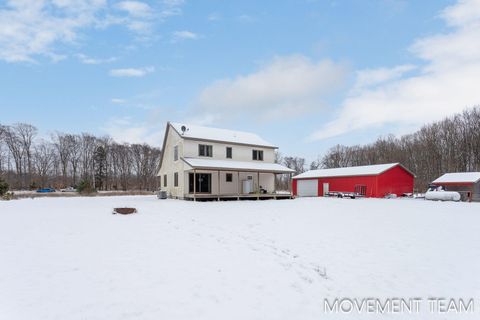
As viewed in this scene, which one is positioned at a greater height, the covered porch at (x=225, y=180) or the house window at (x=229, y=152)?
the house window at (x=229, y=152)

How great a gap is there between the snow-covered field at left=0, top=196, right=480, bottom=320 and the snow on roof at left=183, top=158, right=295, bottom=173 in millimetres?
11430

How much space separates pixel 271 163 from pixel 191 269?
23.1m

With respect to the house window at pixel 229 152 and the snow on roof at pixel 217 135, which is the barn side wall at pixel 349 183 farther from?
the house window at pixel 229 152

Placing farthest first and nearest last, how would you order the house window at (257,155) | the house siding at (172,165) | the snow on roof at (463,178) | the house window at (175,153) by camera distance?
the house window at (257,155) → the snow on roof at (463,178) → the house window at (175,153) → the house siding at (172,165)

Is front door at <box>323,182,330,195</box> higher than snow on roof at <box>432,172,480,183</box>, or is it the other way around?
snow on roof at <box>432,172,480,183</box>

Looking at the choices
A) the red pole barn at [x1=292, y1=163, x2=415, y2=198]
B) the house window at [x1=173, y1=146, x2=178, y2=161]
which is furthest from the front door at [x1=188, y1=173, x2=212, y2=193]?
the red pole barn at [x1=292, y1=163, x2=415, y2=198]

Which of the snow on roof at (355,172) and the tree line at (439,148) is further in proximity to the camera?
Result: the tree line at (439,148)

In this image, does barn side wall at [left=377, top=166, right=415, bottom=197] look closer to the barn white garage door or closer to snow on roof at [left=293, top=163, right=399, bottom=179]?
snow on roof at [left=293, top=163, right=399, bottom=179]

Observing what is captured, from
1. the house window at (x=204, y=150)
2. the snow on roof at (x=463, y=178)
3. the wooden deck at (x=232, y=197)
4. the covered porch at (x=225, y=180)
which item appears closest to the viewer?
the wooden deck at (x=232, y=197)

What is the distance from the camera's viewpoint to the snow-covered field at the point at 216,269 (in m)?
3.84

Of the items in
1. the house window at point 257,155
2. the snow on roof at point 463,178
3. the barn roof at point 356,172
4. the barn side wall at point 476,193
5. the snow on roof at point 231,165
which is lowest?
the barn side wall at point 476,193

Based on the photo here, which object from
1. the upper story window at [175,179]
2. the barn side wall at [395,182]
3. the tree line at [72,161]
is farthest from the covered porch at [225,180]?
the tree line at [72,161]

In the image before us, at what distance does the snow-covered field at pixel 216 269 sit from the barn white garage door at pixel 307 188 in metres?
24.3

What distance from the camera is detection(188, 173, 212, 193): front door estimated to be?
2294 centimetres
